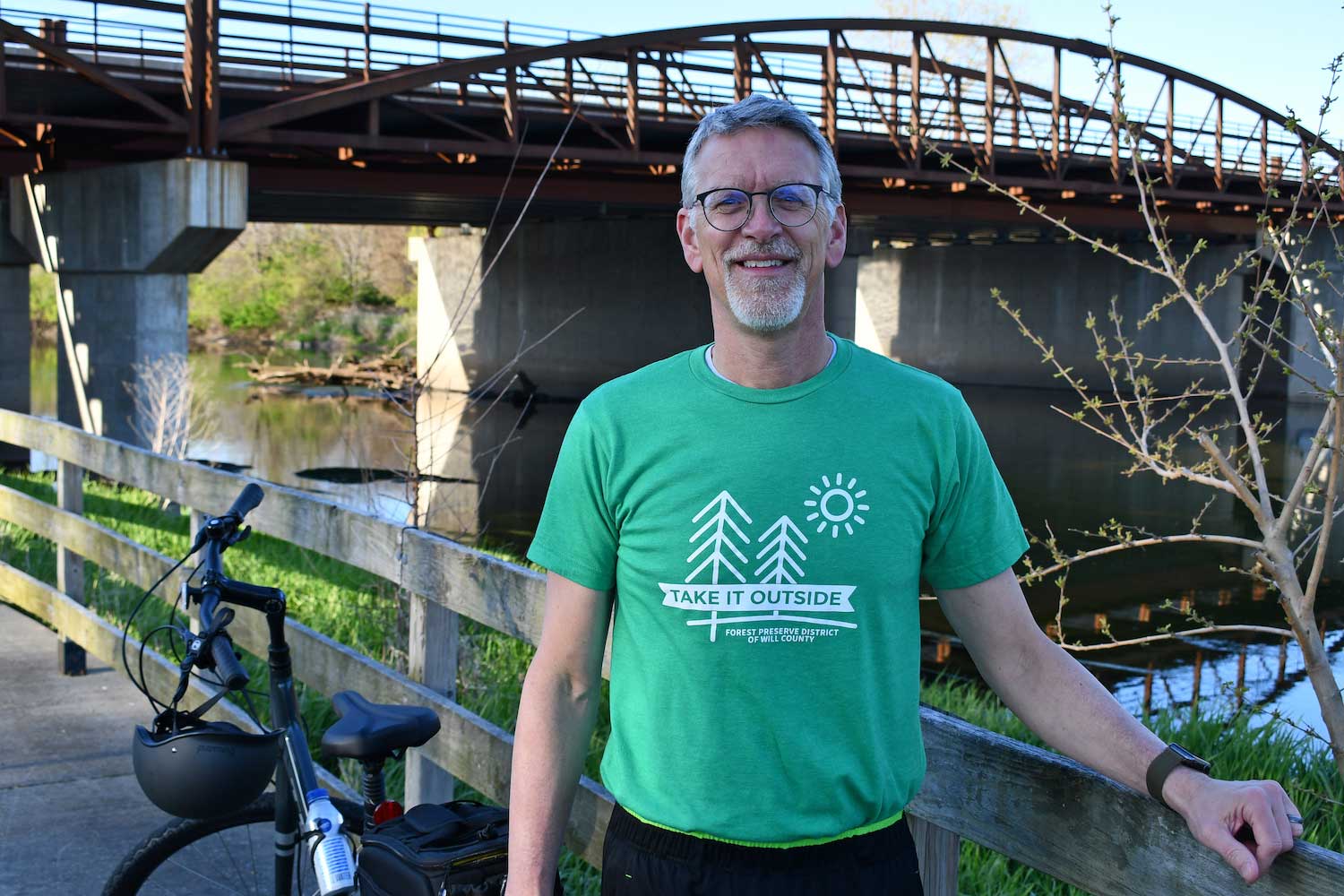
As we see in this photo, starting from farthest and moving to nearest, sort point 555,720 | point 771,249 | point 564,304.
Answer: point 564,304 < point 555,720 < point 771,249

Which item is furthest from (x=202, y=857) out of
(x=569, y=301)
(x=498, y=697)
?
(x=569, y=301)

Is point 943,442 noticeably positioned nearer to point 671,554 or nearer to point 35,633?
point 671,554

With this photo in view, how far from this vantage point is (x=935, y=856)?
2.62 metres

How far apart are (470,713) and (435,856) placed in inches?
54.8

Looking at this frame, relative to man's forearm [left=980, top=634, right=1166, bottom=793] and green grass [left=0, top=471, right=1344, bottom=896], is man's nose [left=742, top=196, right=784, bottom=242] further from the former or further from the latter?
green grass [left=0, top=471, right=1344, bottom=896]

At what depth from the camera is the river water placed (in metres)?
10.9

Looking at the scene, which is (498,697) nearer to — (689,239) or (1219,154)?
(689,239)

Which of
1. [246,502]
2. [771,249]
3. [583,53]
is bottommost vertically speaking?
[246,502]

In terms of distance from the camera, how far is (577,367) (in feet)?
160

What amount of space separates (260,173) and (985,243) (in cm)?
3356

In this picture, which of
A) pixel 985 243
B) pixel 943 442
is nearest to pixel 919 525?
pixel 943 442

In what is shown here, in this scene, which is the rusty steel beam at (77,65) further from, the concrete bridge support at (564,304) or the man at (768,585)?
the man at (768,585)

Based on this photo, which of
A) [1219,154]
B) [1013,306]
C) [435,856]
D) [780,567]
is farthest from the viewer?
[1013,306]

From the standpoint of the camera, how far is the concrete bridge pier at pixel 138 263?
870 inches
